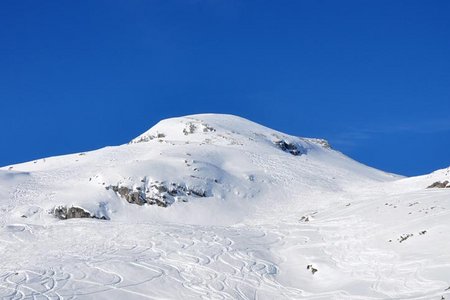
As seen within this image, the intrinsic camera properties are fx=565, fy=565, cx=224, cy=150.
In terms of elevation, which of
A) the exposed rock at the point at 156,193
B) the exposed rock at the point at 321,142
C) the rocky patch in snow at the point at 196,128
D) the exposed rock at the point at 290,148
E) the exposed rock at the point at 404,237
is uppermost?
the exposed rock at the point at 321,142

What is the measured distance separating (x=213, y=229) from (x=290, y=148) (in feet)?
134

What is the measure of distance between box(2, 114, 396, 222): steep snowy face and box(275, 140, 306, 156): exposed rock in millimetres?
148

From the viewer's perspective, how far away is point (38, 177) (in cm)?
5175

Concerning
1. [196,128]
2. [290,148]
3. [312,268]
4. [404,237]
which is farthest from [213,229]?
[196,128]

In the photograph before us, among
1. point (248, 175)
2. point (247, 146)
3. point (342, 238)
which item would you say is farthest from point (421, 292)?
point (247, 146)

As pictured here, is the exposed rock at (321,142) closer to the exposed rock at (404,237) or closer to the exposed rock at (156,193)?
the exposed rock at (156,193)

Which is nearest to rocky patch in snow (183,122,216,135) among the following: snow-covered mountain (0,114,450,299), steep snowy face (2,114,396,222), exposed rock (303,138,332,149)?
steep snowy face (2,114,396,222)

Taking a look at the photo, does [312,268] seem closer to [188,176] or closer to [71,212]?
[71,212]

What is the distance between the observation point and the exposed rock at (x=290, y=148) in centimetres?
7207

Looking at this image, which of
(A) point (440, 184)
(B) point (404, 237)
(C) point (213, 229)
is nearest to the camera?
(B) point (404, 237)

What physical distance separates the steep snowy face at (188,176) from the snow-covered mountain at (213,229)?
158mm

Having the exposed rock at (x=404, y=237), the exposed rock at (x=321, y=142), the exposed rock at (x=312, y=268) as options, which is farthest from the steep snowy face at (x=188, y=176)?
the exposed rock at (x=404, y=237)

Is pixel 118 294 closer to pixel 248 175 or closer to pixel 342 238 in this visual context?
pixel 342 238

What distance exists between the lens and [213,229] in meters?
33.5
